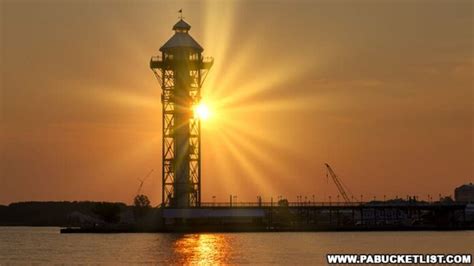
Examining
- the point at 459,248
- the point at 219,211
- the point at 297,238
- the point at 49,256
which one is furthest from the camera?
the point at 219,211

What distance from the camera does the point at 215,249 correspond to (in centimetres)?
14262

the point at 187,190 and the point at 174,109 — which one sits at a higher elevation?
the point at 174,109

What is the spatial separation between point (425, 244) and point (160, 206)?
183 feet

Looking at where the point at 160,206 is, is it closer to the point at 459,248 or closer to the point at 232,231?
the point at 232,231

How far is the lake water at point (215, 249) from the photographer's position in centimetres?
12862

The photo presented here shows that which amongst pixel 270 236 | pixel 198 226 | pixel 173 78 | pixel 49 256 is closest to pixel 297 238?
pixel 270 236

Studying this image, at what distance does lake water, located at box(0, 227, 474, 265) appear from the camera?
128625mm

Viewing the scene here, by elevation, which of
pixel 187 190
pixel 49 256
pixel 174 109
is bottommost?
pixel 49 256

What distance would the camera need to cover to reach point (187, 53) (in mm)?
189750

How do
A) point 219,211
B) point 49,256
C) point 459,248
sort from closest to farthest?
point 49,256 → point 459,248 → point 219,211

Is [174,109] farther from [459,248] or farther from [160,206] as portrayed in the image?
[459,248]

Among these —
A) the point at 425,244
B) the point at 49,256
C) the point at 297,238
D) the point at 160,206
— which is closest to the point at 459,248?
the point at 425,244

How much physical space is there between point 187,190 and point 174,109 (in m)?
13.0

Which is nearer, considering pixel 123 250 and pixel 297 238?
pixel 123 250
